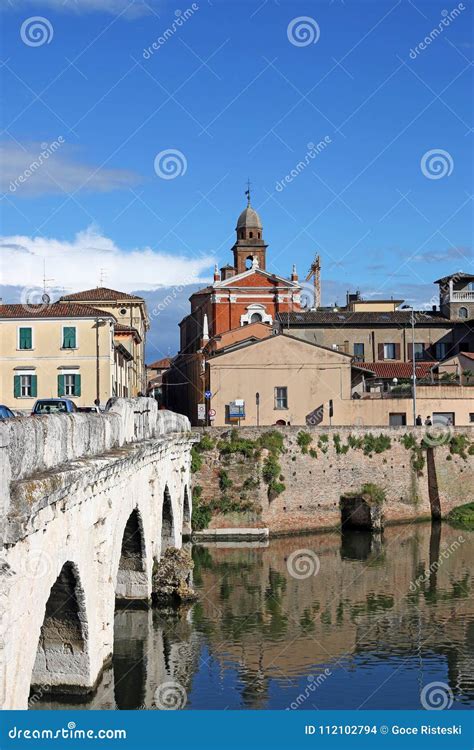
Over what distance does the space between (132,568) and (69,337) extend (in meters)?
20.2

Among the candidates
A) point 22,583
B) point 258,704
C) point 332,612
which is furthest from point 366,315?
point 22,583

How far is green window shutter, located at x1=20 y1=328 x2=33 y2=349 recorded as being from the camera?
4395cm

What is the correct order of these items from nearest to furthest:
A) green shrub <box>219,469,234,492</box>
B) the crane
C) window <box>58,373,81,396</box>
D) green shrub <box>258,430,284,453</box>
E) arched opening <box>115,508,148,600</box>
Result: arched opening <box>115,508,148,600</box> → green shrub <box>219,469,234,492</box> → green shrub <box>258,430,284,453</box> → window <box>58,373,81,396</box> → the crane

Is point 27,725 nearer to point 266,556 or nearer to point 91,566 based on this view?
point 91,566

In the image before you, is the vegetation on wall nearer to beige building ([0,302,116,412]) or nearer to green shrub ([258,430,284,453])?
green shrub ([258,430,284,453])

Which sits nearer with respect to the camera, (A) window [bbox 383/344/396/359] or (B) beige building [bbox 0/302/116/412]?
(B) beige building [bbox 0/302/116/412]

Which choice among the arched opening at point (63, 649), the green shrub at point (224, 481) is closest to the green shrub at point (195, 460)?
the green shrub at point (224, 481)

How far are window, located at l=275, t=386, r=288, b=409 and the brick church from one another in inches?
494

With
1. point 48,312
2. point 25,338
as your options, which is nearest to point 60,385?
point 25,338

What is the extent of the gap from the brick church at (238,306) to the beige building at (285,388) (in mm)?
12070

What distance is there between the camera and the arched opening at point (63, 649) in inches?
626

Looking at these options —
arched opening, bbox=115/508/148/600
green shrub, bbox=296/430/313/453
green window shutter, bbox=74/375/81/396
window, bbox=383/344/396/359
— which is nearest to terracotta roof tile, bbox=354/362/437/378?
window, bbox=383/344/396/359

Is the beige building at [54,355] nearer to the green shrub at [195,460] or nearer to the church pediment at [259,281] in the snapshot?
the green shrub at [195,460]

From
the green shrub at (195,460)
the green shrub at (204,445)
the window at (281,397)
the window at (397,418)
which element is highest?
the window at (281,397)
